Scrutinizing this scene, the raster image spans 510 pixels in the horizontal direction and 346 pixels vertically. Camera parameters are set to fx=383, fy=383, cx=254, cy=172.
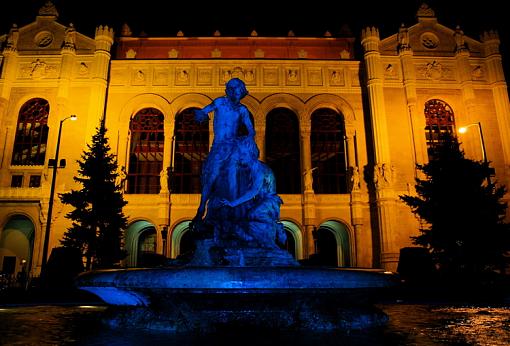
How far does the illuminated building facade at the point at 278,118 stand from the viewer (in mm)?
25016

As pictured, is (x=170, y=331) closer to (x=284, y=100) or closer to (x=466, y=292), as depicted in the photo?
(x=466, y=292)

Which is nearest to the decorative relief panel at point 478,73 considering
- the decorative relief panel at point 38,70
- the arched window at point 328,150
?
the arched window at point 328,150

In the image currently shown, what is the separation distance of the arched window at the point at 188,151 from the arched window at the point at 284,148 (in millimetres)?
4621

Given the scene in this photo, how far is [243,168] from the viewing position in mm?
7285

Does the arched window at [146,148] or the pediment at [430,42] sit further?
the pediment at [430,42]

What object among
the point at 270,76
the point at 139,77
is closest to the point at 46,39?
the point at 139,77

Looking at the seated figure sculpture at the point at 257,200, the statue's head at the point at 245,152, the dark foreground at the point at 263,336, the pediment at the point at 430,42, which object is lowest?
the dark foreground at the point at 263,336

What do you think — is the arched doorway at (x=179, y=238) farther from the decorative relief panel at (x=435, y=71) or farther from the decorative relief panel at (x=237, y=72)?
the decorative relief panel at (x=435, y=71)

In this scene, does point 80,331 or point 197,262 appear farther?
point 197,262

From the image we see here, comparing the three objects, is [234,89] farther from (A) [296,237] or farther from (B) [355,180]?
(A) [296,237]

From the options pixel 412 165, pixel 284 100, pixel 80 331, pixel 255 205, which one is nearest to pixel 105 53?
pixel 284 100

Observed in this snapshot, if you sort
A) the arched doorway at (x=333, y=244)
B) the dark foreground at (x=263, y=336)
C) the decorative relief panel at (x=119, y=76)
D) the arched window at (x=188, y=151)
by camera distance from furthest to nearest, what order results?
the decorative relief panel at (x=119, y=76)
the arched window at (x=188, y=151)
the arched doorway at (x=333, y=244)
the dark foreground at (x=263, y=336)

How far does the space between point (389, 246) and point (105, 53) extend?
75.2ft

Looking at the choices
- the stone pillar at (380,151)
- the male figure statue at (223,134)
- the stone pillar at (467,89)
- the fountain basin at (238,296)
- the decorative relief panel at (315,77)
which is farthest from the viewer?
the decorative relief panel at (315,77)
